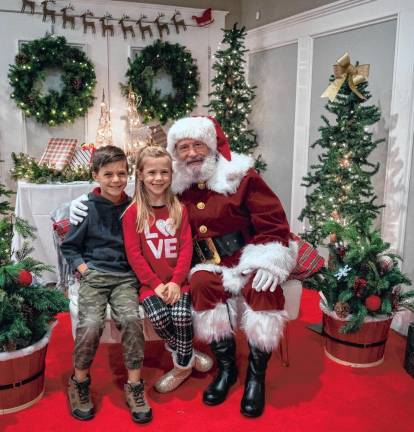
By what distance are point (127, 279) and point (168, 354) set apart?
2.35 ft

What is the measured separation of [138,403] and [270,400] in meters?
0.67

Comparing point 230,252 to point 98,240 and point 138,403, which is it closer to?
point 98,240

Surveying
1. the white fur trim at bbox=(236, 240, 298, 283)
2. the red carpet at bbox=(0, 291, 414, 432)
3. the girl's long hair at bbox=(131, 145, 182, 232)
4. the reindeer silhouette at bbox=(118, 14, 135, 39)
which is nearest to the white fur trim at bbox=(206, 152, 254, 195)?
the girl's long hair at bbox=(131, 145, 182, 232)

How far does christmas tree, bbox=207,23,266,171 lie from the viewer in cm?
476

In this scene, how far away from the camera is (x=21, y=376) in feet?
7.26

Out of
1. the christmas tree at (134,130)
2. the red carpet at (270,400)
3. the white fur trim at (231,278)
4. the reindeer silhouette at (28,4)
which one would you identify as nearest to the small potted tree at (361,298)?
the red carpet at (270,400)

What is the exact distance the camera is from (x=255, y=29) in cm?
517

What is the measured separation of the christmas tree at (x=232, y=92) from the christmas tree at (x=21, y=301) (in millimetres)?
2870

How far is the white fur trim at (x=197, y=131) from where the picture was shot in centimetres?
244

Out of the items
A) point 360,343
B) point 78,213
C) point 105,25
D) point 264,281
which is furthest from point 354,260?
point 105,25

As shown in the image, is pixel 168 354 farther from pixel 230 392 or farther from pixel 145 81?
pixel 145 81

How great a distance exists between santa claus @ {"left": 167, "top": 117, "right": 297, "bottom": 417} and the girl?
0.09 meters

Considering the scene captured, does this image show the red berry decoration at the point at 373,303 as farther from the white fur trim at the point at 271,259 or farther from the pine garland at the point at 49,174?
the pine garland at the point at 49,174

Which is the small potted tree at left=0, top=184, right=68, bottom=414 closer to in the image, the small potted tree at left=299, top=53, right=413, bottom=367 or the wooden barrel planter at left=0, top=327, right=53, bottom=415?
the wooden barrel planter at left=0, top=327, right=53, bottom=415
